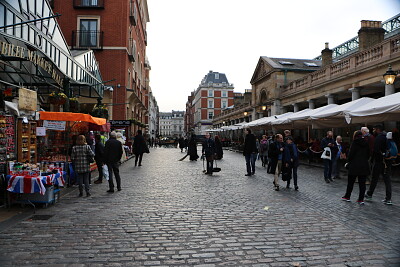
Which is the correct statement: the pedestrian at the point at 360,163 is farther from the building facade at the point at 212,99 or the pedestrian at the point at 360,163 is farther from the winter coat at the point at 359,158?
the building facade at the point at 212,99

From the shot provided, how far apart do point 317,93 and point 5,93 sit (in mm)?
21657

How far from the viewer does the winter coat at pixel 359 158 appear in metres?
7.52

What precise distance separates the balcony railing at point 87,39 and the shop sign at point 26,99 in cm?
1754

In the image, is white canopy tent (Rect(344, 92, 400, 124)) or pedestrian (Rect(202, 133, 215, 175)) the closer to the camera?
white canopy tent (Rect(344, 92, 400, 124))

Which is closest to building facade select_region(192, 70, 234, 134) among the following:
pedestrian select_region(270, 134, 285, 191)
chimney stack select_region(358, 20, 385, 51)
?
chimney stack select_region(358, 20, 385, 51)

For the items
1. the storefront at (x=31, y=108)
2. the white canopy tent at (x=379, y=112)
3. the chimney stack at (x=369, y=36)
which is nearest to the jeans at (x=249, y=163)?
the white canopy tent at (x=379, y=112)

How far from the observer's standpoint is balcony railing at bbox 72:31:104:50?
2520 cm

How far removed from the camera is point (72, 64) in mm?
13773

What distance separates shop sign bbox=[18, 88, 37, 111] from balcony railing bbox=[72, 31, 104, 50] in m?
17.5

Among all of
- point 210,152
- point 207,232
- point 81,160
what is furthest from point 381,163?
point 81,160

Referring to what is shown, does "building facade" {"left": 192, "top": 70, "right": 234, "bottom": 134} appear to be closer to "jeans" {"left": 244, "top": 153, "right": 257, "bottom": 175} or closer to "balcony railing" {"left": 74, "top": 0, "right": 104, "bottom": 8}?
"balcony railing" {"left": 74, "top": 0, "right": 104, "bottom": 8}

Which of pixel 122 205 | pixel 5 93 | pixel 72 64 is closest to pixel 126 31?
pixel 72 64

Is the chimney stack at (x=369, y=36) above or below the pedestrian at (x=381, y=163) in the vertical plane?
above

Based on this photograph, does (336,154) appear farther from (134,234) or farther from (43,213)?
(43,213)
